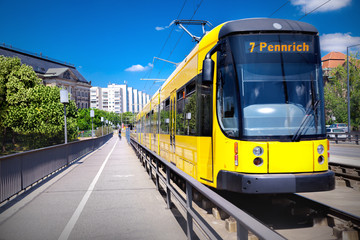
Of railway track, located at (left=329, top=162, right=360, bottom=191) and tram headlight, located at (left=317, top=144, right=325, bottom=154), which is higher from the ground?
tram headlight, located at (left=317, top=144, right=325, bottom=154)

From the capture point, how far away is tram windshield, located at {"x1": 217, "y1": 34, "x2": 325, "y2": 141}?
6.36m

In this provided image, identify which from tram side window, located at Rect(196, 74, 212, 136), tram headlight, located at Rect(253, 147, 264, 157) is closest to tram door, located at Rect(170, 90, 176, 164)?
tram side window, located at Rect(196, 74, 212, 136)

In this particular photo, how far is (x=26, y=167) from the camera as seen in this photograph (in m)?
9.84

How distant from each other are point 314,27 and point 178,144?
478cm

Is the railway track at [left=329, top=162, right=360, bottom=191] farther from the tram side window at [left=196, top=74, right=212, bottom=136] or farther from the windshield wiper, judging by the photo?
the tram side window at [left=196, top=74, right=212, bottom=136]

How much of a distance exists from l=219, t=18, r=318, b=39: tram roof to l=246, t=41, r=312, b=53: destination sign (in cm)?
27

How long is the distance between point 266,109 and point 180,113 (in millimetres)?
3737

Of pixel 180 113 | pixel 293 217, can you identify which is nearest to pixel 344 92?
pixel 180 113

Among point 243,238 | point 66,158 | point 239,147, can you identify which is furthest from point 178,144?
point 66,158

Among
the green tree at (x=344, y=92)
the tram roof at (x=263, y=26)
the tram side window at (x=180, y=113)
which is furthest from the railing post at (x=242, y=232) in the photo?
the green tree at (x=344, y=92)

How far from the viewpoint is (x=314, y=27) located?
22.8 feet

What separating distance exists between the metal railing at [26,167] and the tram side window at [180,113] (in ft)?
14.2

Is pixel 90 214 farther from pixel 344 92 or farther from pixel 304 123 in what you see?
pixel 344 92

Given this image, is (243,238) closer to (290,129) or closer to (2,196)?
(290,129)
